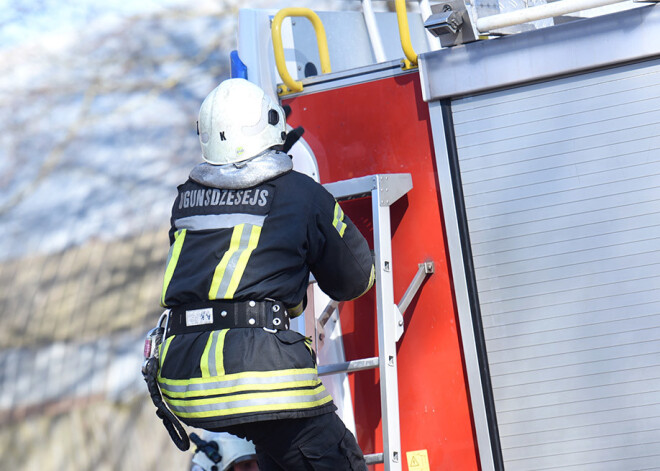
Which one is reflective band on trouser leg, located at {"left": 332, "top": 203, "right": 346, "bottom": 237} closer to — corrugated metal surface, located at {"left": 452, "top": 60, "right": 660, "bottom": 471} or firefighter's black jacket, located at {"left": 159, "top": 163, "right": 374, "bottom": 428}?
firefighter's black jacket, located at {"left": 159, "top": 163, "right": 374, "bottom": 428}

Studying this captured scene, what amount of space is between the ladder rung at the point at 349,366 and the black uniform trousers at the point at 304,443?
1.61 feet

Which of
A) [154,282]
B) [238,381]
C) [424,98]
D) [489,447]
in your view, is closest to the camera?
[238,381]

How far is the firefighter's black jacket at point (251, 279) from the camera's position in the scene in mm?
2637

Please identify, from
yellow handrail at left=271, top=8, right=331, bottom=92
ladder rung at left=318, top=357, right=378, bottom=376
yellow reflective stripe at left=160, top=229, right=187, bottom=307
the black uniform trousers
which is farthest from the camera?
yellow handrail at left=271, top=8, right=331, bottom=92

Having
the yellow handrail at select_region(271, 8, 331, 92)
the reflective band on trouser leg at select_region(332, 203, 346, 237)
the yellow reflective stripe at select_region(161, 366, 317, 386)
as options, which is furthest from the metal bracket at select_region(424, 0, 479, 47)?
the yellow reflective stripe at select_region(161, 366, 317, 386)

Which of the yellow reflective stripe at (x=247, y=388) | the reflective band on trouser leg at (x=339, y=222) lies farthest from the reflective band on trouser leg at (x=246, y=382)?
the reflective band on trouser leg at (x=339, y=222)

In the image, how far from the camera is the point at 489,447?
3.25m

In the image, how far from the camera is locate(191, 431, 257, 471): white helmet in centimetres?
408

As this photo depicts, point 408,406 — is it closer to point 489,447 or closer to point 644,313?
point 489,447

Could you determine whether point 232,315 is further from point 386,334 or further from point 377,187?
point 377,187

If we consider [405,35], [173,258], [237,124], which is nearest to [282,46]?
[405,35]

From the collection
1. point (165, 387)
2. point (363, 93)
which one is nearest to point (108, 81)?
point (363, 93)

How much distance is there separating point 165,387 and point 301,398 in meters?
0.47

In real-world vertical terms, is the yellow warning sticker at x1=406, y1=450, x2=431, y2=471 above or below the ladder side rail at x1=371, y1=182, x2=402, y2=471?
below
